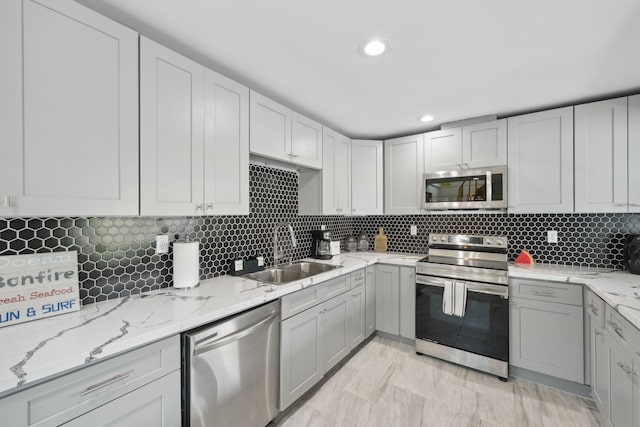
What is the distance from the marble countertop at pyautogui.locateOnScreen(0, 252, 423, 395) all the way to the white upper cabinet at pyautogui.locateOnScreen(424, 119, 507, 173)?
7.11 ft

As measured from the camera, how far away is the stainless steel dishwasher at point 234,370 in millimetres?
1258

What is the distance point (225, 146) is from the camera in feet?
5.84

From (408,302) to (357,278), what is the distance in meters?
0.65

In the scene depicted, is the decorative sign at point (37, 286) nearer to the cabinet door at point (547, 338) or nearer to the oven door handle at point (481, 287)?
the oven door handle at point (481, 287)

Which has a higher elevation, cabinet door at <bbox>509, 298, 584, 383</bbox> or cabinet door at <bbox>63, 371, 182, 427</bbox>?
cabinet door at <bbox>63, 371, 182, 427</bbox>

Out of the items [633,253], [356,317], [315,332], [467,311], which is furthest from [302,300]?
[633,253]

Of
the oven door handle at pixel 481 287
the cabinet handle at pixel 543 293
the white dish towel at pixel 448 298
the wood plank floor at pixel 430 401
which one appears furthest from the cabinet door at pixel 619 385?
the white dish towel at pixel 448 298

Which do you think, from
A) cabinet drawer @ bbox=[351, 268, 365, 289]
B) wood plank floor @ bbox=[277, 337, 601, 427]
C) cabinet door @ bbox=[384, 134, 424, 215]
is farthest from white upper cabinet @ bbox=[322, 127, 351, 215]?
wood plank floor @ bbox=[277, 337, 601, 427]

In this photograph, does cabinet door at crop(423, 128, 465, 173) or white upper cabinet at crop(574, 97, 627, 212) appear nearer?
white upper cabinet at crop(574, 97, 627, 212)

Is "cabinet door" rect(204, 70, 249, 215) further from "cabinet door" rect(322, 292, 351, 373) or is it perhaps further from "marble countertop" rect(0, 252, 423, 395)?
"cabinet door" rect(322, 292, 351, 373)

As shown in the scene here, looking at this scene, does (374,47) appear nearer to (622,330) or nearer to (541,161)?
(541,161)

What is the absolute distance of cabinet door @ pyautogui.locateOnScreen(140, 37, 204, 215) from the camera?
54.4 inches

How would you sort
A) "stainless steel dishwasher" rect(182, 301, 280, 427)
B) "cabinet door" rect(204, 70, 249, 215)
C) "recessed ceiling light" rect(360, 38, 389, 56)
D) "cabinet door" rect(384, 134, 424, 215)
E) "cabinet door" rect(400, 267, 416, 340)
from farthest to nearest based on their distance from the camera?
1. "cabinet door" rect(384, 134, 424, 215)
2. "cabinet door" rect(400, 267, 416, 340)
3. "cabinet door" rect(204, 70, 249, 215)
4. "recessed ceiling light" rect(360, 38, 389, 56)
5. "stainless steel dishwasher" rect(182, 301, 280, 427)

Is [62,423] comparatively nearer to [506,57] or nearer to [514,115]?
[506,57]
